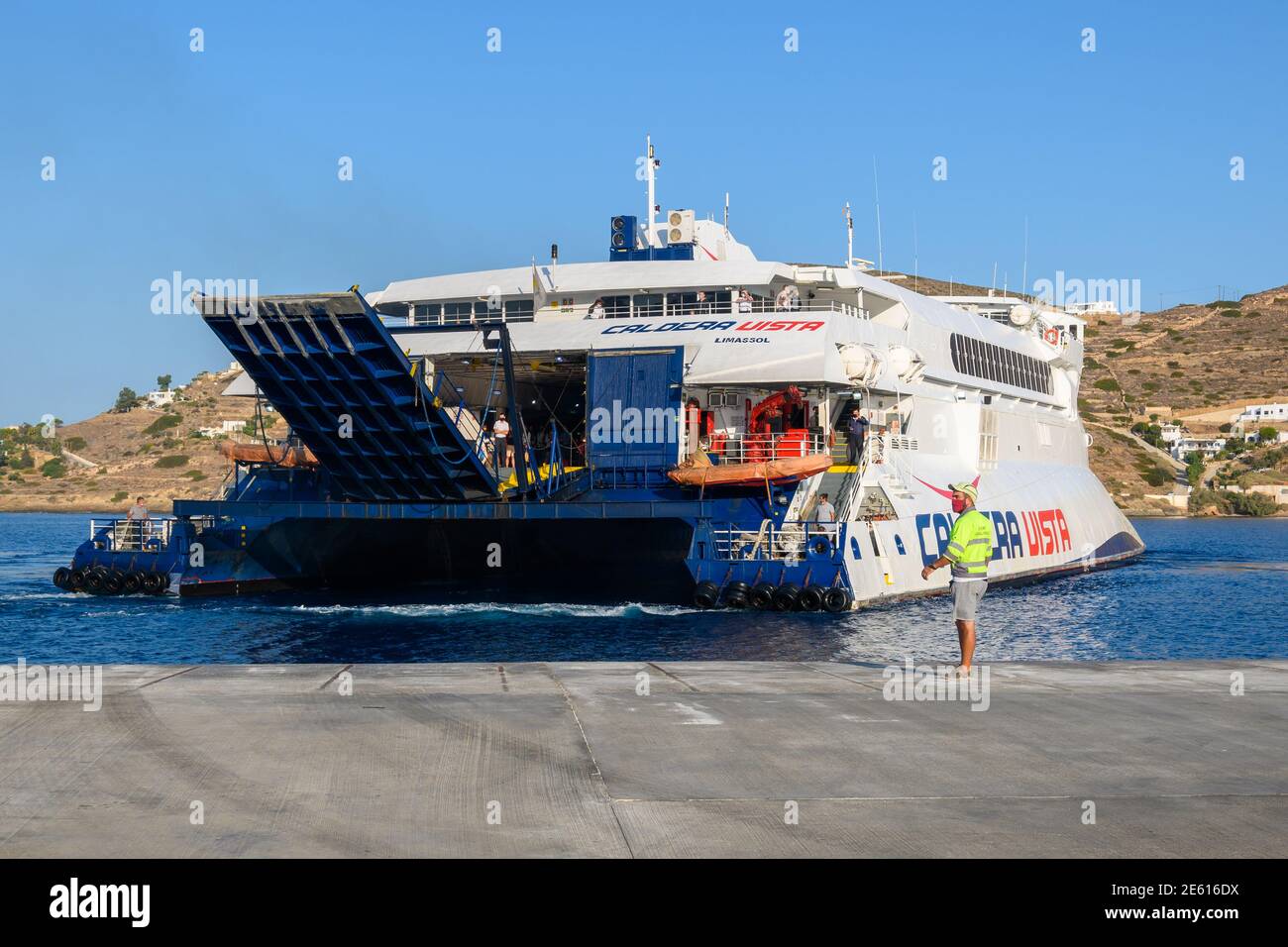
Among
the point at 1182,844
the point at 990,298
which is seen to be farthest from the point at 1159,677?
the point at 990,298

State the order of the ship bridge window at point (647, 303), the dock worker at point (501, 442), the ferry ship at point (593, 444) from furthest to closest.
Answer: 1. the ship bridge window at point (647, 303)
2. the dock worker at point (501, 442)
3. the ferry ship at point (593, 444)

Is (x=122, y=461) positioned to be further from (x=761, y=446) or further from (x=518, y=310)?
(x=761, y=446)

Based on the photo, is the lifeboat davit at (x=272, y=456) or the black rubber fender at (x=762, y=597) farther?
the lifeboat davit at (x=272, y=456)

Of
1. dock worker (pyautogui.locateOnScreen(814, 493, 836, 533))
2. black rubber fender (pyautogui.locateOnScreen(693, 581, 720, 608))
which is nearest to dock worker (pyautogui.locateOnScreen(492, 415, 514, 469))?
black rubber fender (pyautogui.locateOnScreen(693, 581, 720, 608))

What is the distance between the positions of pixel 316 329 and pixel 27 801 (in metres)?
18.3

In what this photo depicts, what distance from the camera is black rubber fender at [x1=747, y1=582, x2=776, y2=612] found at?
1168 inches

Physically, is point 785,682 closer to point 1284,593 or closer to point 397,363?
point 397,363

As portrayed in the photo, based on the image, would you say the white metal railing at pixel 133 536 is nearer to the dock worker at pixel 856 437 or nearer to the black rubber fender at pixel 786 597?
the black rubber fender at pixel 786 597

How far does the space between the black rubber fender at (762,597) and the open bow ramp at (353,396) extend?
6138 mm

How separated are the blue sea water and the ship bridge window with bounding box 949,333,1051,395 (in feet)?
23.3

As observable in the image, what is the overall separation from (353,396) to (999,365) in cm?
2610

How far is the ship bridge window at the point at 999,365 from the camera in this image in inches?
1630

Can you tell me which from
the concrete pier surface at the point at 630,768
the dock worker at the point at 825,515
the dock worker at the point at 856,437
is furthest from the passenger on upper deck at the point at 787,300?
the concrete pier surface at the point at 630,768

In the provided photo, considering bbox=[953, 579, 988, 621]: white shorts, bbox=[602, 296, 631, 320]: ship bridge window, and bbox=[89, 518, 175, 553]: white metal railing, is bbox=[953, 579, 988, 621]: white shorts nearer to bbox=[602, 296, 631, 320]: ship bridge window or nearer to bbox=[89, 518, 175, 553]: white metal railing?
bbox=[602, 296, 631, 320]: ship bridge window
